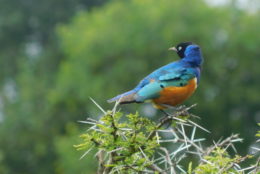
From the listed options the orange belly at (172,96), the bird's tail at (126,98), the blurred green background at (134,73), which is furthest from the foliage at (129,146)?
the blurred green background at (134,73)

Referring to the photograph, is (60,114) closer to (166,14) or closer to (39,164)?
(39,164)

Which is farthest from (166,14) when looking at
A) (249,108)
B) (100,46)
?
(249,108)

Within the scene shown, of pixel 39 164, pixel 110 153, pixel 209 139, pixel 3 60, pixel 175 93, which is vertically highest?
pixel 3 60

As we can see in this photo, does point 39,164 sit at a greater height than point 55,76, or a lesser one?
lesser

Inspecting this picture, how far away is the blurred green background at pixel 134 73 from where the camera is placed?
33.1 metres

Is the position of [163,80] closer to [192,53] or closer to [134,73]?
[192,53]

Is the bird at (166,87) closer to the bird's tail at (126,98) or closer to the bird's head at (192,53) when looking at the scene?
the bird's tail at (126,98)

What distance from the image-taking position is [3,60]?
1815 inches

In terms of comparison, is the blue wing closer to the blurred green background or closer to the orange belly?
the orange belly

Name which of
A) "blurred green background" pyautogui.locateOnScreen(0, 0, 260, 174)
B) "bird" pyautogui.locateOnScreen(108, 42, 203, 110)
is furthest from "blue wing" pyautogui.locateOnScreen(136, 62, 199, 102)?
"blurred green background" pyautogui.locateOnScreen(0, 0, 260, 174)

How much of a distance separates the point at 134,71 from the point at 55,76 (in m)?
9.58

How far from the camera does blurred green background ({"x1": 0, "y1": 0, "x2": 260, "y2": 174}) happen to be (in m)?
33.1

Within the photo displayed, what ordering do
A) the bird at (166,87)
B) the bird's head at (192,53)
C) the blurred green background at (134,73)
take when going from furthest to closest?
the blurred green background at (134,73), the bird's head at (192,53), the bird at (166,87)

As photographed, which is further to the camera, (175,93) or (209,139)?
(209,139)
